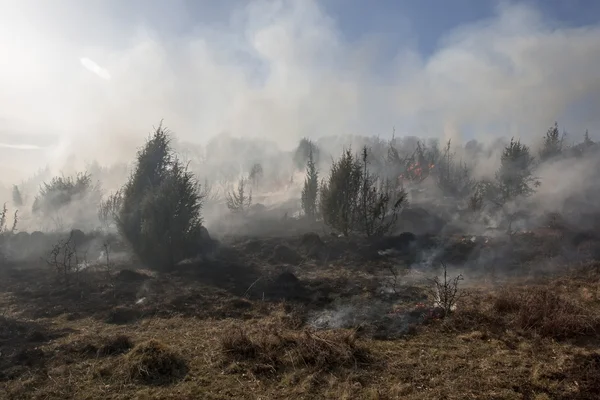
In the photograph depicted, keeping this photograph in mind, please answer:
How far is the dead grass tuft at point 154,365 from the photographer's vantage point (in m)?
7.26

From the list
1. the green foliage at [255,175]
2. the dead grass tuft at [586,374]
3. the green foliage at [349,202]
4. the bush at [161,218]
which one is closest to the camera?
the dead grass tuft at [586,374]

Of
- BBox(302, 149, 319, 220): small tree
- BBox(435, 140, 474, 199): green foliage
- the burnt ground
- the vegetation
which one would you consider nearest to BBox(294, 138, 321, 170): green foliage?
BBox(435, 140, 474, 199): green foliage

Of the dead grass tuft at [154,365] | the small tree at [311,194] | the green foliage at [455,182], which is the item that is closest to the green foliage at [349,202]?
the small tree at [311,194]

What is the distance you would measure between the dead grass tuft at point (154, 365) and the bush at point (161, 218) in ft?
42.4

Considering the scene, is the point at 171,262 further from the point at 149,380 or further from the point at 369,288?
the point at 149,380

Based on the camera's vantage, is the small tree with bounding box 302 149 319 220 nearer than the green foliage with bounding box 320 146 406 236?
No

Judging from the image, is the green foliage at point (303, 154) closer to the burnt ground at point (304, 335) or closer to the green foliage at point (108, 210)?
the green foliage at point (108, 210)

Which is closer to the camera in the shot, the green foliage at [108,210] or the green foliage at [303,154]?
the green foliage at [108,210]

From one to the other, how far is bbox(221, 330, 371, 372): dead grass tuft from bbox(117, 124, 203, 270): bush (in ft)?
41.9

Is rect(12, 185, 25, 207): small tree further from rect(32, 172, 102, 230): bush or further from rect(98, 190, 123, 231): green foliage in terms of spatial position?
rect(98, 190, 123, 231): green foliage

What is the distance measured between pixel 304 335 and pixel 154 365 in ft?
10.7

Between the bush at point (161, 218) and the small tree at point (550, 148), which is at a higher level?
the small tree at point (550, 148)

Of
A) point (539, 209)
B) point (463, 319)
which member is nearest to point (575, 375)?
point (463, 319)

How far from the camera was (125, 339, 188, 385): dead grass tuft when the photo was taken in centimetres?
726
